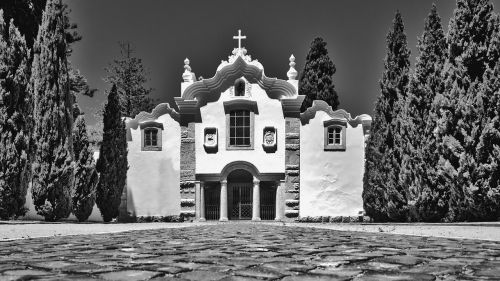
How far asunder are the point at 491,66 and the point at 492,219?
13.5 feet

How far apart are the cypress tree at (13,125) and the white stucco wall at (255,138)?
407 inches

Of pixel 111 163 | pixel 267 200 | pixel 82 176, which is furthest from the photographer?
pixel 267 200

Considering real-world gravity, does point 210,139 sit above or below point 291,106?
below

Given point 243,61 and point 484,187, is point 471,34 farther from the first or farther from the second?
point 243,61

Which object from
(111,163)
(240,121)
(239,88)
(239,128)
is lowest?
(111,163)

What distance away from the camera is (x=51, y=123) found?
16.6 m

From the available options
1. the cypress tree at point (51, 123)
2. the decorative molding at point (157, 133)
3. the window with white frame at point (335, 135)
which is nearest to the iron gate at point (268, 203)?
the window with white frame at point (335, 135)

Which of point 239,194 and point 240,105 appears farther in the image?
point 240,105

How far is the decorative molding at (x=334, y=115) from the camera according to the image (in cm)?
2392

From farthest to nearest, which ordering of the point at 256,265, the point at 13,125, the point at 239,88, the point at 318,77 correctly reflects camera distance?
the point at 318,77 → the point at 239,88 → the point at 13,125 → the point at 256,265

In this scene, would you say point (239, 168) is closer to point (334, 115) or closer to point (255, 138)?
point (255, 138)

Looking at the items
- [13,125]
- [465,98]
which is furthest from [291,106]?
[13,125]

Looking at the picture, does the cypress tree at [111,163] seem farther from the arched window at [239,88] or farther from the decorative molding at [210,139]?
the arched window at [239,88]

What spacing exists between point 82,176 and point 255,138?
8.06 metres
